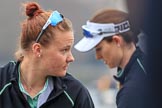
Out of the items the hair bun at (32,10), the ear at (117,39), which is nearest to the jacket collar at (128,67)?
the ear at (117,39)

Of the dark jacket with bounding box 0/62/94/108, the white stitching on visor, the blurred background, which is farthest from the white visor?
the blurred background

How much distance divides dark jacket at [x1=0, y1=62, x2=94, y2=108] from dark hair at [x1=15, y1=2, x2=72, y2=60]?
0.58 feet

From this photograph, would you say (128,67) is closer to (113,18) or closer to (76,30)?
(113,18)

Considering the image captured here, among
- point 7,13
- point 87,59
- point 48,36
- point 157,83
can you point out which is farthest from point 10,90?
point 7,13

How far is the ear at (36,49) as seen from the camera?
2406 mm

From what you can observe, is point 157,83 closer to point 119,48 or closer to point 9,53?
point 119,48

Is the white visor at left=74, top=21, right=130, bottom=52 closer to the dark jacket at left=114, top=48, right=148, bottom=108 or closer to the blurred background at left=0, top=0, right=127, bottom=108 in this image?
the dark jacket at left=114, top=48, right=148, bottom=108

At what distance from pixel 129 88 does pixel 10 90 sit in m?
0.64

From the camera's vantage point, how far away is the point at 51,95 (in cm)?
243

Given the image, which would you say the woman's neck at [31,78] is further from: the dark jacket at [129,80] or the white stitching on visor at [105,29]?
the white stitching on visor at [105,29]

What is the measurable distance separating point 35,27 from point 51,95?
0.38 metres

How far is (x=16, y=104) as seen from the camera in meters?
2.37

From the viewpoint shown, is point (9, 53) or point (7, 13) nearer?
point (9, 53)

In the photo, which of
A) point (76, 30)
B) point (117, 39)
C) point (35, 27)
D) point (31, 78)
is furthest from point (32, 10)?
point (76, 30)
